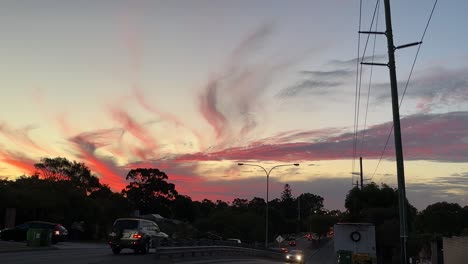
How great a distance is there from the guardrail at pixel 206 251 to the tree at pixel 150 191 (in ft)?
359

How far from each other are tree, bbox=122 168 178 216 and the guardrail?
10953 cm

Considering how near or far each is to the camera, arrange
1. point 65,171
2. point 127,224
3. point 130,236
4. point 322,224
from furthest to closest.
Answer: point 322,224 < point 65,171 < point 127,224 < point 130,236

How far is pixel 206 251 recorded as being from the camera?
35.5m

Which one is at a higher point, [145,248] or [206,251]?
[145,248]

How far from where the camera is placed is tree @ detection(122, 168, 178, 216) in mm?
161625

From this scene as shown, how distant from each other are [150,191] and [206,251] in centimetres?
12914

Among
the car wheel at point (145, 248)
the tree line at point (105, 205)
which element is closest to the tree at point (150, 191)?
the tree line at point (105, 205)

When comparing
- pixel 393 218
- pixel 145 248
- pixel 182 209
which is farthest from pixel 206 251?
pixel 182 209

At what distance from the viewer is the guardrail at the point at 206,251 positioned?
90.9ft

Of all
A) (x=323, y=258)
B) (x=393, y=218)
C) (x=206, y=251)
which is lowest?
(x=323, y=258)

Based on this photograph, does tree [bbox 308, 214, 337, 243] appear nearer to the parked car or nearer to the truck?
the parked car

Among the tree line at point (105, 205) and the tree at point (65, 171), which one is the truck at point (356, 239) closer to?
the tree line at point (105, 205)

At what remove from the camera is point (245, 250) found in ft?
154

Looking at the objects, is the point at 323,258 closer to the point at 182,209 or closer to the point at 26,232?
the point at 26,232
